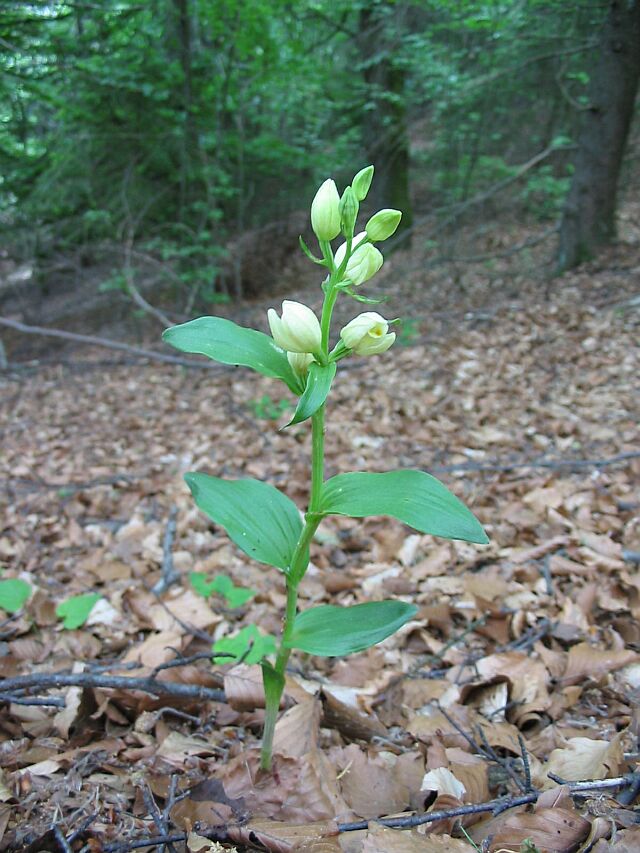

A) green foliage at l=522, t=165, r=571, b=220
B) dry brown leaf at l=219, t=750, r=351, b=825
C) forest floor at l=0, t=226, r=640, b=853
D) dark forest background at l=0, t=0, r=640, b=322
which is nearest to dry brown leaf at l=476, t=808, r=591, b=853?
forest floor at l=0, t=226, r=640, b=853

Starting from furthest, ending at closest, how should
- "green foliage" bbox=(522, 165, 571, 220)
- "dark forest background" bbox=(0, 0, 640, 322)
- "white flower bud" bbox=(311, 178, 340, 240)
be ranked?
1. "green foliage" bbox=(522, 165, 571, 220)
2. "dark forest background" bbox=(0, 0, 640, 322)
3. "white flower bud" bbox=(311, 178, 340, 240)

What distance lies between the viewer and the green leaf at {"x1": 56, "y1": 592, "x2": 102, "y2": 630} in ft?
6.77

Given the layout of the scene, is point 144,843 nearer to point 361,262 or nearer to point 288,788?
point 288,788

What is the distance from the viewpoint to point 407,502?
1.05 m

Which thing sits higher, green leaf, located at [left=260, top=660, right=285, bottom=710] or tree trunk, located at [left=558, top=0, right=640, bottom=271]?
tree trunk, located at [left=558, top=0, right=640, bottom=271]

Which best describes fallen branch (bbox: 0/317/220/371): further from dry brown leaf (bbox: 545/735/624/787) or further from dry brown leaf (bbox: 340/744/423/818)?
dry brown leaf (bbox: 545/735/624/787)

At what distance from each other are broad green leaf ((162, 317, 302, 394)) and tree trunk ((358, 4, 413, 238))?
6.62 m

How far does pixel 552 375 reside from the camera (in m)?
4.39

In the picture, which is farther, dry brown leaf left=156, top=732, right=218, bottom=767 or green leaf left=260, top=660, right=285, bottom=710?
dry brown leaf left=156, top=732, right=218, bottom=767

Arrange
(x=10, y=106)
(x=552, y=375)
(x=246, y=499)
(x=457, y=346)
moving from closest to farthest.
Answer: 1. (x=246, y=499)
2. (x=552, y=375)
3. (x=457, y=346)
4. (x=10, y=106)

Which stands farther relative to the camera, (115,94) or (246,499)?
(115,94)

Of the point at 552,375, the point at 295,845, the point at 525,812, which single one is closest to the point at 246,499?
the point at 295,845

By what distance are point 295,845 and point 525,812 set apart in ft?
1.41

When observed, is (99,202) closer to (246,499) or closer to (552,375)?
(552,375)
